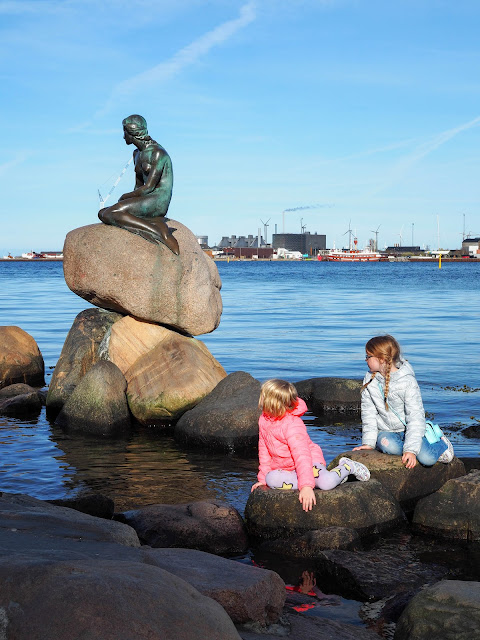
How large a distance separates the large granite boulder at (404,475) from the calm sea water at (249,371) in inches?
62.2

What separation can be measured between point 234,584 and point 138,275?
318 inches

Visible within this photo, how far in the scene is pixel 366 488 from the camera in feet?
23.2

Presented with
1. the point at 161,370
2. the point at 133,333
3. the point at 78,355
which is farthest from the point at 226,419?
the point at 78,355

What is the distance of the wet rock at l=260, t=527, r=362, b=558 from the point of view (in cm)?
658

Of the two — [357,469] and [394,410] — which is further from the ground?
[394,410]

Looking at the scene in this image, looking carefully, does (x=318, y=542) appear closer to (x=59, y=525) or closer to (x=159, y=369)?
(x=59, y=525)

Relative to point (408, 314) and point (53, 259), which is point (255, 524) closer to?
point (408, 314)

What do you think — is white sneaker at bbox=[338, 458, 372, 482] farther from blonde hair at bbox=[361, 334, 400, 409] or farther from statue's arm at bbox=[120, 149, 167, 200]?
statue's arm at bbox=[120, 149, 167, 200]

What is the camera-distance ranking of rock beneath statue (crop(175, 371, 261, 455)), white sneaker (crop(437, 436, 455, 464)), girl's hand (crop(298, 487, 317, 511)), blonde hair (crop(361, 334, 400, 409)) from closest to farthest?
girl's hand (crop(298, 487, 317, 511)), blonde hair (crop(361, 334, 400, 409)), white sneaker (crop(437, 436, 455, 464)), rock beneath statue (crop(175, 371, 261, 455))

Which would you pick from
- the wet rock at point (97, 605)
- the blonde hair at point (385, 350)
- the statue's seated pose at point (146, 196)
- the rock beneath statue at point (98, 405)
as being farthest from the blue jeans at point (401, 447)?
the statue's seated pose at point (146, 196)

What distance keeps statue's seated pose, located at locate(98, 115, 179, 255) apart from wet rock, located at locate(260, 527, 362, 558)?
673 centimetres

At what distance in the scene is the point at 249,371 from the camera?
1752 cm

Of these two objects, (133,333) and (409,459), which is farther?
(133,333)

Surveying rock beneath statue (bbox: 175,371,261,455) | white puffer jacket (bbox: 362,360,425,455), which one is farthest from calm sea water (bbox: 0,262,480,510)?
white puffer jacket (bbox: 362,360,425,455)
